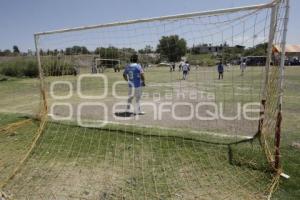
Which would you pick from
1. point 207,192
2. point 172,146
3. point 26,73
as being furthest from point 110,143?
point 26,73

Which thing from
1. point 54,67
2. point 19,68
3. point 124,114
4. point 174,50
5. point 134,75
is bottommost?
point 19,68

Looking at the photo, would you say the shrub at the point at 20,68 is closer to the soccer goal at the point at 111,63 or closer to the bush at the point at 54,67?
the soccer goal at the point at 111,63

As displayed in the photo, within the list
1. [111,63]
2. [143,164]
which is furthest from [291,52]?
[143,164]

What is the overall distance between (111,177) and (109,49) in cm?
515

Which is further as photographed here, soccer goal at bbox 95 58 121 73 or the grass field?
soccer goal at bbox 95 58 121 73

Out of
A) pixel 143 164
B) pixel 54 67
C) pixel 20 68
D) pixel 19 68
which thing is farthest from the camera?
pixel 19 68

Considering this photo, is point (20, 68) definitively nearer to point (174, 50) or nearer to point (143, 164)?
point (174, 50)

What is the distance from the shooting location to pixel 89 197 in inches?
172

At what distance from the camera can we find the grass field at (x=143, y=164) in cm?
449

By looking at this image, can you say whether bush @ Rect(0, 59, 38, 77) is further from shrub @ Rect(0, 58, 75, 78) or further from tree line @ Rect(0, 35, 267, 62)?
tree line @ Rect(0, 35, 267, 62)

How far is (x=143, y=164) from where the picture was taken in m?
5.43

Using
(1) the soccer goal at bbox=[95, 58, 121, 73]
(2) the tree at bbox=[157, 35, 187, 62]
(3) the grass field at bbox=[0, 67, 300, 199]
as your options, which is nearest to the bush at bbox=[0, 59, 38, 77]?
(1) the soccer goal at bbox=[95, 58, 121, 73]

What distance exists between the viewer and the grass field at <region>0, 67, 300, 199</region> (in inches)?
177

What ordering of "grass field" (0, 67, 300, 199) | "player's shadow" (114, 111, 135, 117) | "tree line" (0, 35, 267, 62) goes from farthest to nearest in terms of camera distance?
"player's shadow" (114, 111, 135, 117), "tree line" (0, 35, 267, 62), "grass field" (0, 67, 300, 199)
